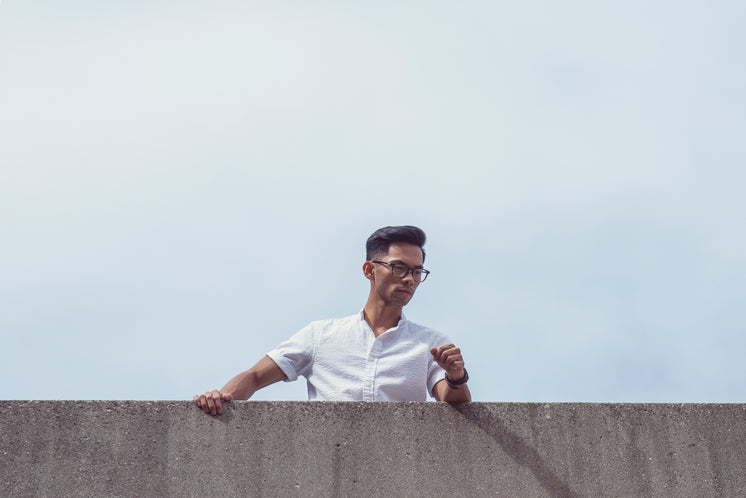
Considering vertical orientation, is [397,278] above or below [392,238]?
below

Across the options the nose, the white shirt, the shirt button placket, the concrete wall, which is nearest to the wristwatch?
the concrete wall

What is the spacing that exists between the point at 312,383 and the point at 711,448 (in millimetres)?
2033

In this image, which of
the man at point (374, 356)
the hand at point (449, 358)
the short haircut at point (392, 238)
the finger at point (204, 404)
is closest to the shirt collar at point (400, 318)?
the man at point (374, 356)

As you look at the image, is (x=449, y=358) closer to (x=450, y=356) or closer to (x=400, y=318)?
(x=450, y=356)

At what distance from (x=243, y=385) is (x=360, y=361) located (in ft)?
2.02

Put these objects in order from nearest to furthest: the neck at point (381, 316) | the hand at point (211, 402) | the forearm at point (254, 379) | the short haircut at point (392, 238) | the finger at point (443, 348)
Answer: the finger at point (443, 348) → the hand at point (211, 402) → the forearm at point (254, 379) → the neck at point (381, 316) → the short haircut at point (392, 238)

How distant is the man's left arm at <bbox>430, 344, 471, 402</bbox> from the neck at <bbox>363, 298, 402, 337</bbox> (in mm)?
451

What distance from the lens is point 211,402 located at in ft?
13.6

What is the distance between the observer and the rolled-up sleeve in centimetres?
458

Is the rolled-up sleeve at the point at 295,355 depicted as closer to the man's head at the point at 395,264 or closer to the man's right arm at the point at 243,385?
the man's right arm at the point at 243,385

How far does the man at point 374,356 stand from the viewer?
4.47 meters

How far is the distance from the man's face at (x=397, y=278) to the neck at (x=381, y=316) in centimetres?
4

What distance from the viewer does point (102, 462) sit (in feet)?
13.3

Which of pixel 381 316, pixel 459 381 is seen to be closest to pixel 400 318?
pixel 381 316
